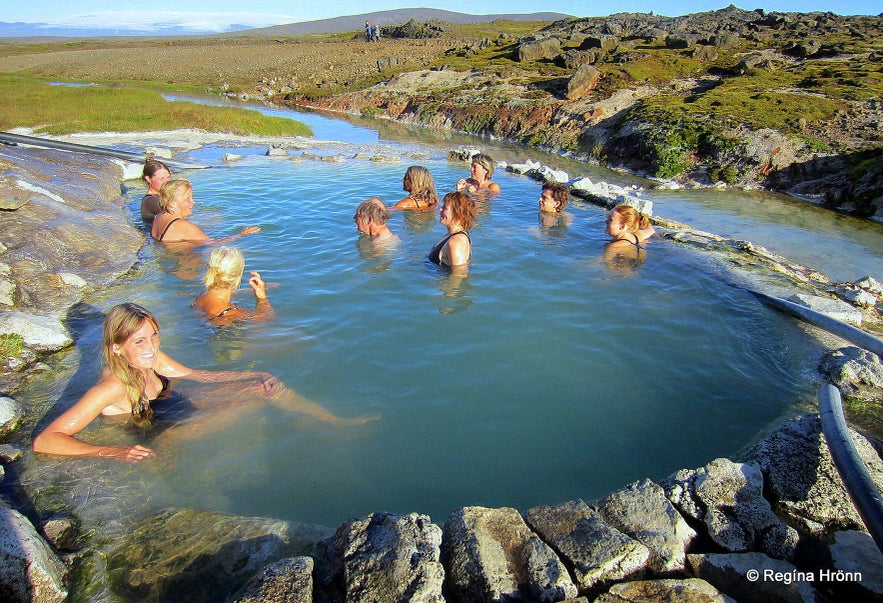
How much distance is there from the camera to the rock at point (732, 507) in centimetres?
304

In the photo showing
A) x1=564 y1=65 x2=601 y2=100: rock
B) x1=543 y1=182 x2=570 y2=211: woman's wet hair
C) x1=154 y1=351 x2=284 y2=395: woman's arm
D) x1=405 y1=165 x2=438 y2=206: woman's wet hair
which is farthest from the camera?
x1=564 y1=65 x2=601 y2=100: rock

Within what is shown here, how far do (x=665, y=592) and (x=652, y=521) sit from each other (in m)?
0.61

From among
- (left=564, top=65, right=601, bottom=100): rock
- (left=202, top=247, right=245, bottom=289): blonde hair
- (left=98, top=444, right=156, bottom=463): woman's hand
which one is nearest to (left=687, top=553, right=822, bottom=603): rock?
(left=98, top=444, right=156, bottom=463): woman's hand

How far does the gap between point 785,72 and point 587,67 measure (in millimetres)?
8786

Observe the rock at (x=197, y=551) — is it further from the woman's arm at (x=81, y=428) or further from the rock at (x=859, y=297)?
the rock at (x=859, y=297)

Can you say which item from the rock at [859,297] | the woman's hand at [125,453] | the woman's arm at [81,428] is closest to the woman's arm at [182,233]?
the woman's arm at [81,428]

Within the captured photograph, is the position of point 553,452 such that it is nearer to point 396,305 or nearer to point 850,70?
point 396,305

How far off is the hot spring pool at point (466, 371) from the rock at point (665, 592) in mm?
1118

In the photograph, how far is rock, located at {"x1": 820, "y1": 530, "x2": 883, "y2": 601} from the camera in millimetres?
2650

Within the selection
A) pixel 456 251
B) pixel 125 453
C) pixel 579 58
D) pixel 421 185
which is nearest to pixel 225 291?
pixel 125 453

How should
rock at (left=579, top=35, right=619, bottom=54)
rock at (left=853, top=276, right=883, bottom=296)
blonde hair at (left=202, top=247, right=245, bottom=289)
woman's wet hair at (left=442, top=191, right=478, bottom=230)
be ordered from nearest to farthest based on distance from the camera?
blonde hair at (left=202, top=247, right=245, bottom=289) < rock at (left=853, top=276, right=883, bottom=296) < woman's wet hair at (left=442, top=191, right=478, bottom=230) < rock at (left=579, top=35, right=619, bottom=54)

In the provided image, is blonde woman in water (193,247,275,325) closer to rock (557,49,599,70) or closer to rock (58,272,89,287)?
rock (58,272,89,287)

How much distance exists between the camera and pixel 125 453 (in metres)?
3.89

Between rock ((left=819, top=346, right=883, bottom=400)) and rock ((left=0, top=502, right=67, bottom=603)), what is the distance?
6.05 meters
